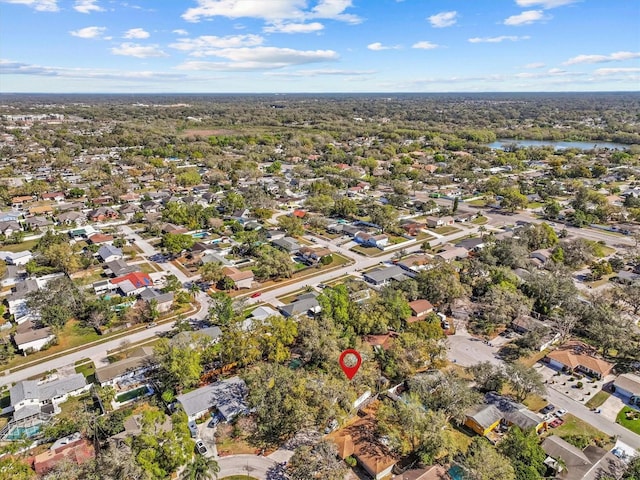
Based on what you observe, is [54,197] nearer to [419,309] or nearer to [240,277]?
[240,277]

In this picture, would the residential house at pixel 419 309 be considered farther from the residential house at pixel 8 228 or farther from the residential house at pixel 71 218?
the residential house at pixel 8 228

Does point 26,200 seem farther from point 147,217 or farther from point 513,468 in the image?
point 513,468

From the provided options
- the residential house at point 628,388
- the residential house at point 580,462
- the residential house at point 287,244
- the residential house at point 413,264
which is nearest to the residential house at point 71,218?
the residential house at point 287,244

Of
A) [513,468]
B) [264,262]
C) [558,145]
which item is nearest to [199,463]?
[513,468]

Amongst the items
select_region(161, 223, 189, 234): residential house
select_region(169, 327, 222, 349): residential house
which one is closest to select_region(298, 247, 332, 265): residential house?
select_region(169, 327, 222, 349): residential house

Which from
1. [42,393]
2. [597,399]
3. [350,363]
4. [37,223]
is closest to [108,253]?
[37,223]

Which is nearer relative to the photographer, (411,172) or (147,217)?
(147,217)
